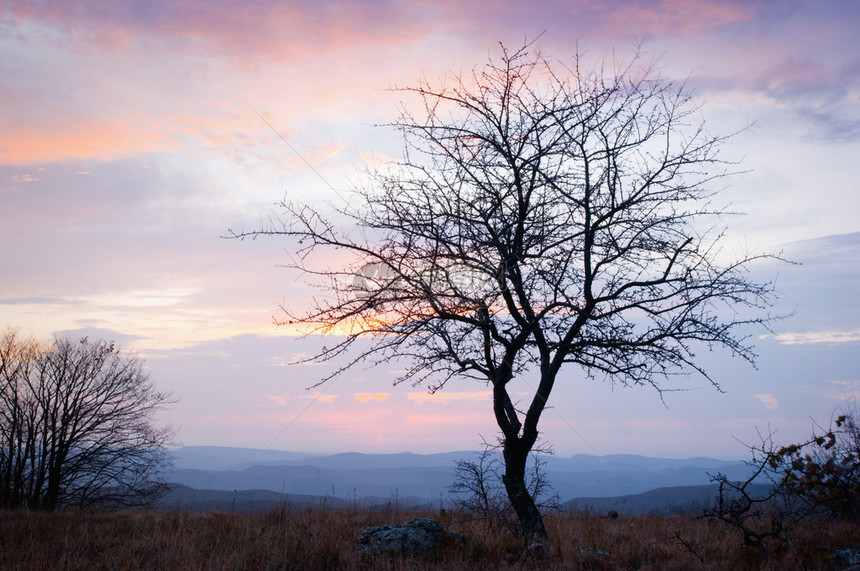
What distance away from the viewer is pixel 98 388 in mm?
36469

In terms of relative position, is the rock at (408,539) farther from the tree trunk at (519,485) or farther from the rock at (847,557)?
the rock at (847,557)

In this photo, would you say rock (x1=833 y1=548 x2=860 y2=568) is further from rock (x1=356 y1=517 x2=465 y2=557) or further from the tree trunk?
rock (x1=356 y1=517 x2=465 y2=557)

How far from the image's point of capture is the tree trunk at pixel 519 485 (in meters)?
7.73

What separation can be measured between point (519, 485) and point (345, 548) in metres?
2.51

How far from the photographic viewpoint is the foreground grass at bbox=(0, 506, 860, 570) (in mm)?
6355

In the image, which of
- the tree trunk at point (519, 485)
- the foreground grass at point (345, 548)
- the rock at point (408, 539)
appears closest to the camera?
the foreground grass at point (345, 548)

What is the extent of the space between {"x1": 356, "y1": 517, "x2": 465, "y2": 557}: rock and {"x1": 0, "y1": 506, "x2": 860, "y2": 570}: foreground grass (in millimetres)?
202

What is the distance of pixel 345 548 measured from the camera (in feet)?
23.3

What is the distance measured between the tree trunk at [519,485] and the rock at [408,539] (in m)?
0.91

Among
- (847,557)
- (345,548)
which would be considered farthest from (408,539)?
(847,557)

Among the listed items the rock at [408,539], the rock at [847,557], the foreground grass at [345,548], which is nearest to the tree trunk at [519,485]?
the foreground grass at [345,548]

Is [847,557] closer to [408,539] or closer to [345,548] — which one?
[408,539]

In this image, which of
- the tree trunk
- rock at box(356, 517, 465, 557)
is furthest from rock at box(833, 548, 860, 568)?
rock at box(356, 517, 465, 557)

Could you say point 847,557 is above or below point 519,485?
below
